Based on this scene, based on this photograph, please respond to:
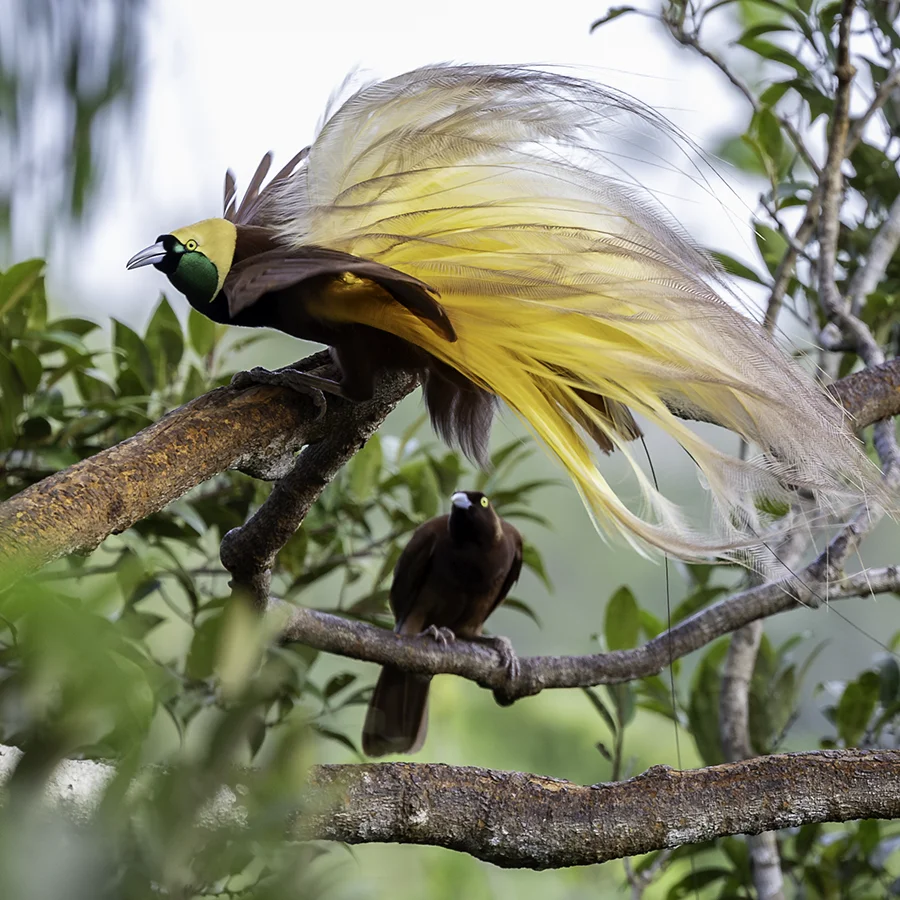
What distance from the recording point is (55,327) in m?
1.54

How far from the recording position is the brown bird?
2.06 metres

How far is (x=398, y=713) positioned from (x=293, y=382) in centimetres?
136

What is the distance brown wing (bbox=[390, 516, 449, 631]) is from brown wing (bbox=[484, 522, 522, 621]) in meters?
0.13

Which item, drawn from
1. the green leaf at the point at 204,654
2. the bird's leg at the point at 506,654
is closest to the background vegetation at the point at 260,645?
the green leaf at the point at 204,654

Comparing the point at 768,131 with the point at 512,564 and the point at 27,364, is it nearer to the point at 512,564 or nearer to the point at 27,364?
the point at 512,564

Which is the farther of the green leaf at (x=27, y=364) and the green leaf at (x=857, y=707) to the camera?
the green leaf at (x=857, y=707)

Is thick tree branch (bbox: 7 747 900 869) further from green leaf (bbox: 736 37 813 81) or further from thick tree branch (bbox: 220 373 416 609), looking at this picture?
green leaf (bbox: 736 37 813 81)

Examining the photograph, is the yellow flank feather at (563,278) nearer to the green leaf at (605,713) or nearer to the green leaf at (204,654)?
the green leaf at (204,654)

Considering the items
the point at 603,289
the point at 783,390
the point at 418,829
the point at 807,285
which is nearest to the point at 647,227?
the point at 603,289

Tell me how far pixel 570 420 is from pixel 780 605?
1.73ft

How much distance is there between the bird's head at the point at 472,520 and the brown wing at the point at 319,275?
1.11 meters

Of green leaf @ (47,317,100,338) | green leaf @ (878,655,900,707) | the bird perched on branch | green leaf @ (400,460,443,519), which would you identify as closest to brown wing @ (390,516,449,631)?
green leaf @ (400,460,443,519)

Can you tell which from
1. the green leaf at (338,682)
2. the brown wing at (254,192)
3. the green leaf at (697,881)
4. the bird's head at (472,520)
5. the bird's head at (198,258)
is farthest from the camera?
the bird's head at (472,520)

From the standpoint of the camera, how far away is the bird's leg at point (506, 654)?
1.47m
